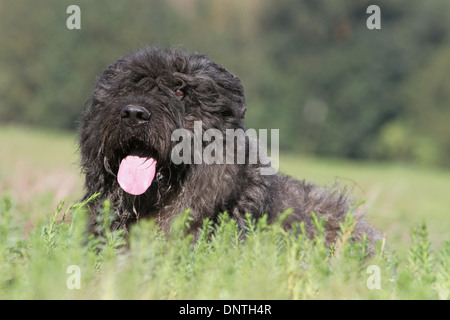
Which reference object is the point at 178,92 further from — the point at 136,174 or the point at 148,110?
the point at 136,174

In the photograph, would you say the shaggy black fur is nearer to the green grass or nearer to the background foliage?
the green grass

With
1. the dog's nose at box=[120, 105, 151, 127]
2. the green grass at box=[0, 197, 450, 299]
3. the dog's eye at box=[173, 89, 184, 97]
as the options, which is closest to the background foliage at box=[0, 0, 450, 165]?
the dog's eye at box=[173, 89, 184, 97]

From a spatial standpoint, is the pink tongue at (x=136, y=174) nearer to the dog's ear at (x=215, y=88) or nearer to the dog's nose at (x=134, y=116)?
the dog's nose at (x=134, y=116)

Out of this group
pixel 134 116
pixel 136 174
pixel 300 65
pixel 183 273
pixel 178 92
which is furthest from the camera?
pixel 300 65

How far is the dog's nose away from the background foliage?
52213 mm

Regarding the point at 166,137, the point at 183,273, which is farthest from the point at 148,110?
the point at 183,273

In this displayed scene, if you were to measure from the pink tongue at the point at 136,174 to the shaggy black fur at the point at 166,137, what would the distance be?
2.5 inches

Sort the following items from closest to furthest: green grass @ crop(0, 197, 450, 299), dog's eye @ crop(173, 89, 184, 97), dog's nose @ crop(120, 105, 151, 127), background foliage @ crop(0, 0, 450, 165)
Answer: green grass @ crop(0, 197, 450, 299), dog's nose @ crop(120, 105, 151, 127), dog's eye @ crop(173, 89, 184, 97), background foliage @ crop(0, 0, 450, 165)

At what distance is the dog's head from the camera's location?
508cm

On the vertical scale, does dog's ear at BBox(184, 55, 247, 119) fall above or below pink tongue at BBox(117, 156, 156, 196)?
above

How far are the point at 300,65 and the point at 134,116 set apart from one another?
58.6 m

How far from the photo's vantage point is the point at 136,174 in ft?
17.3

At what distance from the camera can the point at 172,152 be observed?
16.8 feet

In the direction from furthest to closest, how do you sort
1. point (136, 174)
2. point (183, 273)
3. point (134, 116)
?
point (136, 174), point (134, 116), point (183, 273)
